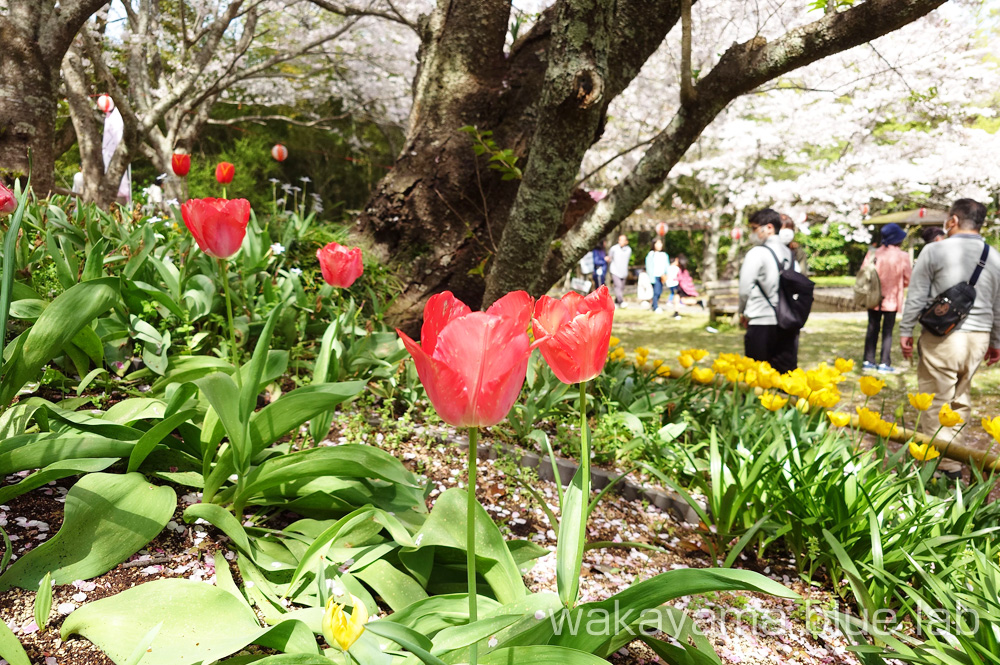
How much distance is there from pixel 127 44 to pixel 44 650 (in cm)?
847

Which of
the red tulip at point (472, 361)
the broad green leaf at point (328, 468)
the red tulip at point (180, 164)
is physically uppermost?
the red tulip at point (180, 164)

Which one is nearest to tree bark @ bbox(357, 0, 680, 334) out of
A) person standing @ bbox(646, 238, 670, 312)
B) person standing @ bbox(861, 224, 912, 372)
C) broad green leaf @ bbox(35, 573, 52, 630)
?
broad green leaf @ bbox(35, 573, 52, 630)

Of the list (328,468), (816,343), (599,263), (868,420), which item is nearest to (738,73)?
(868,420)

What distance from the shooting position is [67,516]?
48.3 inches

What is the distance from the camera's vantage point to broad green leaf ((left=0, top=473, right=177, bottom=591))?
1185 millimetres

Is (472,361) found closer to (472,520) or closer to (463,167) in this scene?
(472,520)

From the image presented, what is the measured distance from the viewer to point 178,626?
1087 mm

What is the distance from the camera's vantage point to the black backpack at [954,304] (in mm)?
3938

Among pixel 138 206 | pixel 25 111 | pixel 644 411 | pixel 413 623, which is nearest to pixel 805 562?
pixel 644 411

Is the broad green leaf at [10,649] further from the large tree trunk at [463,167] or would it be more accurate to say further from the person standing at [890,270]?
the person standing at [890,270]

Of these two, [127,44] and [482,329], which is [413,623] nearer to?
[482,329]

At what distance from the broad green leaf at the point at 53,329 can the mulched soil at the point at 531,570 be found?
0.89ft

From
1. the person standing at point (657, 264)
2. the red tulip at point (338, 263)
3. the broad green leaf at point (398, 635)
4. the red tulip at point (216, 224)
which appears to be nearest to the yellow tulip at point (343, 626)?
the broad green leaf at point (398, 635)

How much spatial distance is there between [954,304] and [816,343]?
20.7 ft
